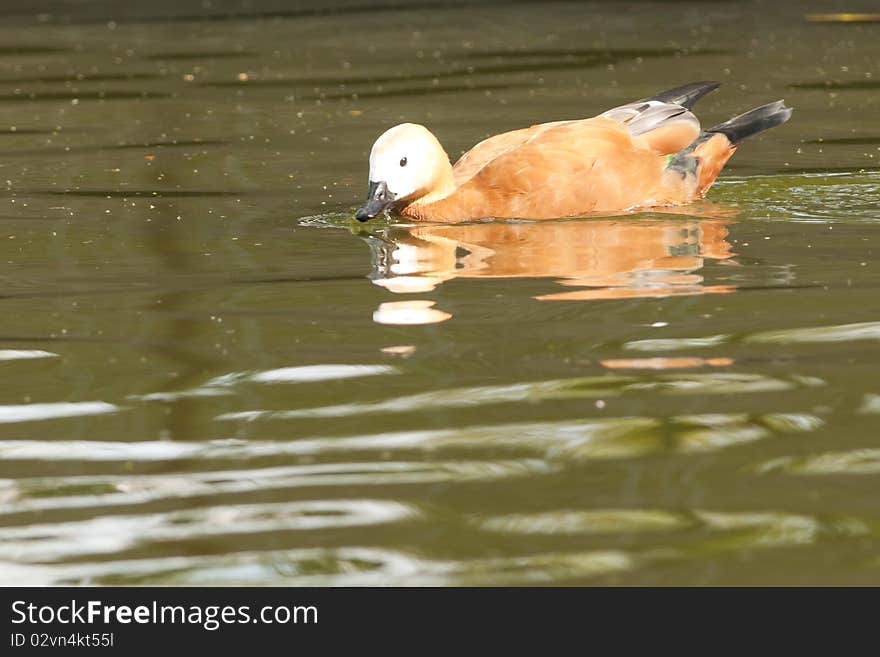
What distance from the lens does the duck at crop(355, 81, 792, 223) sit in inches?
308

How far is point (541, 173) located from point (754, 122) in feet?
4.75

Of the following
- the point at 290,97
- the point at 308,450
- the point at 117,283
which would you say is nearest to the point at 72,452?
the point at 308,450

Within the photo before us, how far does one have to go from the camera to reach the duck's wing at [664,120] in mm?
8328

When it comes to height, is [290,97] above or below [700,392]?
above

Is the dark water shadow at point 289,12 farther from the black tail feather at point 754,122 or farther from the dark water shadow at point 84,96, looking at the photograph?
the black tail feather at point 754,122

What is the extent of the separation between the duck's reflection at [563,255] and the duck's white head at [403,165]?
0.61 ft

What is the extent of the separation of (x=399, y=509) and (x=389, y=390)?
38.7 inches

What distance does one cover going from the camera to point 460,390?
5.01 meters

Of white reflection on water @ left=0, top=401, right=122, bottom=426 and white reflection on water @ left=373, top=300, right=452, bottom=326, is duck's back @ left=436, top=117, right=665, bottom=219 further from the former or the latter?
white reflection on water @ left=0, top=401, right=122, bottom=426

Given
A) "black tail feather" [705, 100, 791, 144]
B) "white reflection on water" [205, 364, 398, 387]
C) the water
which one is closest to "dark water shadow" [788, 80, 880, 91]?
the water

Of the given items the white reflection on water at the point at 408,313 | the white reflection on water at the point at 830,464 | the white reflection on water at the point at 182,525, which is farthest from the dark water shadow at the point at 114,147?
the white reflection on water at the point at 830,464

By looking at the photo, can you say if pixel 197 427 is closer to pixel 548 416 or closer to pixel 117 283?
pixel 548 416

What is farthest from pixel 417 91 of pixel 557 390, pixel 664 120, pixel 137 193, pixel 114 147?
pixel 557 390

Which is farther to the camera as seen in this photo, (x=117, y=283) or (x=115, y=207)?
(x=115, y=207)
